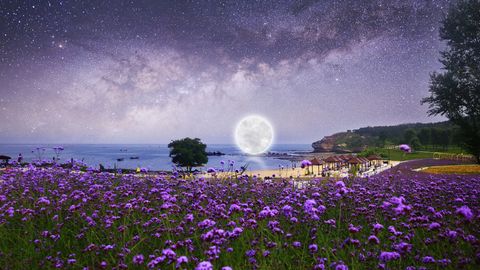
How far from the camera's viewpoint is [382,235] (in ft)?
17.5

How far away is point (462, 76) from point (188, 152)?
42815mm

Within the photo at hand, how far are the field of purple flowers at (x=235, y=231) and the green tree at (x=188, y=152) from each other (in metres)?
48.1

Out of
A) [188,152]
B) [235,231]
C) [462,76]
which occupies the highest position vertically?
[462,76]

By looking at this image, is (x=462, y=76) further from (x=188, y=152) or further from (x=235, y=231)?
(x=188, y=152)

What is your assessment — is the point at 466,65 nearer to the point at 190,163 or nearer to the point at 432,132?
the point at 190,163

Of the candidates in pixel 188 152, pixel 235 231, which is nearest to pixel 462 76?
pixel 235 231

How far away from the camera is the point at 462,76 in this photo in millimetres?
26484

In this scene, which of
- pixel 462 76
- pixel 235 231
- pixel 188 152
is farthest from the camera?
pixel 188 152

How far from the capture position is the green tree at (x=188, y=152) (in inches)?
2271

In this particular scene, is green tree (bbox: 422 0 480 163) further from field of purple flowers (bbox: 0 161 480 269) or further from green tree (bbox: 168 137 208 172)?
green tree (bbox: 168 137 208 172)

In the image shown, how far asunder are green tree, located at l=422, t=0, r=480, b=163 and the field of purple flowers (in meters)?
20.8

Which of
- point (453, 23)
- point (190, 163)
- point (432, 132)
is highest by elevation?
point (453, 23)

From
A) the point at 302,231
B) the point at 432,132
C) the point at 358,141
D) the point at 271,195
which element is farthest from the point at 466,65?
the point at 358,141

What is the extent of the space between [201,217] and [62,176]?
21.6ft
